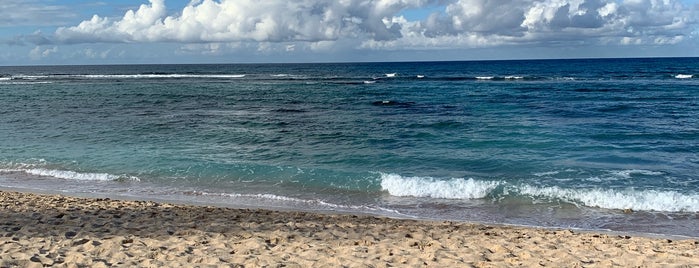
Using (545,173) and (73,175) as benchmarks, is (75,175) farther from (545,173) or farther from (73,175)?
(545,173)

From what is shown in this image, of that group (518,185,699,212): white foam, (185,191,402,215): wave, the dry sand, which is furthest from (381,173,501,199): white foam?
the dry sand

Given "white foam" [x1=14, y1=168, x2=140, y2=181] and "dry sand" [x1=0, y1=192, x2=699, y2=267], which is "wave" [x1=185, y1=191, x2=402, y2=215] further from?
"white foam" [x1=14, y1=168, x2=140, y2=181]

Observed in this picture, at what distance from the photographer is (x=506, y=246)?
842 centimetres

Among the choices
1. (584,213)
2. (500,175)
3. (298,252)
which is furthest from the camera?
(500,175)

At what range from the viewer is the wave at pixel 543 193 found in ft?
39.3

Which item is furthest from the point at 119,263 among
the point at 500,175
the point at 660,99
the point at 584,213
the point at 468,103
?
the point at 660,99

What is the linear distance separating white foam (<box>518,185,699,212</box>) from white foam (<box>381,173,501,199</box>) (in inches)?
38.2

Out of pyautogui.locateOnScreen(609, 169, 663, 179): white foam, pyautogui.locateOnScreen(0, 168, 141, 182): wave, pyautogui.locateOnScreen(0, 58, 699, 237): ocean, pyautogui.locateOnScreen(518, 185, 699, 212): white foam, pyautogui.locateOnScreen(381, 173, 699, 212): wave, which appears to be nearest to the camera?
pyautogui.locateOnScreen(518, 185, 699, 212): white foam

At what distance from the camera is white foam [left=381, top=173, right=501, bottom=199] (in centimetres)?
1322

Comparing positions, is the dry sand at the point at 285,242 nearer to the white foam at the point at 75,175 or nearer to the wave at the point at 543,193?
the wave at the point at 543,193

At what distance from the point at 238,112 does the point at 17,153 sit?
13613 mm

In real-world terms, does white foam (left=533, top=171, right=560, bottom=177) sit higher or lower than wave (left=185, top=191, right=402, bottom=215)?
higher

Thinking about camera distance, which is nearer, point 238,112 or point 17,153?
point 17,153

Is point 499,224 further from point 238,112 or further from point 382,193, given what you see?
point 238,112
